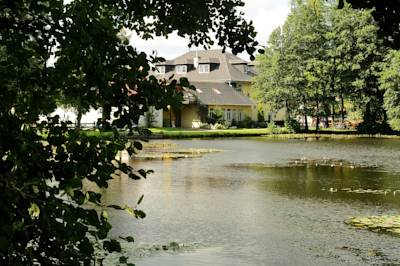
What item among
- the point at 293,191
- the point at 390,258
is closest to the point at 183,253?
the point at 390,258

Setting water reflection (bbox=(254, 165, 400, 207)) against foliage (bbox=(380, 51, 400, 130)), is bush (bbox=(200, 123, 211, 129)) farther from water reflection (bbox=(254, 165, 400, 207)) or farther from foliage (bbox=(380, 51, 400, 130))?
water reflection (bbox=(254, 165, 400, 207))

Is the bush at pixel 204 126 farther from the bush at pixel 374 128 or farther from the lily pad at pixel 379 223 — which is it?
the lily pad at pixel 379 223

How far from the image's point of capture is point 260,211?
1464 cm

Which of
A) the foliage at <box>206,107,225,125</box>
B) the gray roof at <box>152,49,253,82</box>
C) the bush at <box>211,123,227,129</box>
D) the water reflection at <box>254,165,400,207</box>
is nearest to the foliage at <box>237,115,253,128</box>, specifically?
the foliage at <box>206,107,225,125</box>

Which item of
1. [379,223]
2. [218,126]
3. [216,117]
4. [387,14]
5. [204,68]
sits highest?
[204,68]

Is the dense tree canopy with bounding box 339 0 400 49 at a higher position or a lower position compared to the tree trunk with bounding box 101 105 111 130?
higher

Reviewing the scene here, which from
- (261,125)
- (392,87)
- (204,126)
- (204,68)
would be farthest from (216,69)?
(392,87)

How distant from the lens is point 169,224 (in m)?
12.6

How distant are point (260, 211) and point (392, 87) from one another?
1554 inches

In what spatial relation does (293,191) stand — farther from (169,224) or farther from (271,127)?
(271,127)

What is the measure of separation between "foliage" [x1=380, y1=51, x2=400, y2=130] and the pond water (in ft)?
80.3

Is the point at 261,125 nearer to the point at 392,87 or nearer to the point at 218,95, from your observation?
the point at 218,95

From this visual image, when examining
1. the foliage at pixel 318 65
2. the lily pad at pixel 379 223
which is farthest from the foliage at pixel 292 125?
the lily pad at pixel 379 223

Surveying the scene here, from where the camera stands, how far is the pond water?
1001cm
